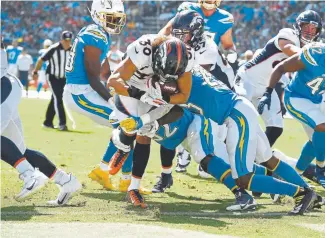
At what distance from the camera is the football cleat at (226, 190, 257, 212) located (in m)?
5.98

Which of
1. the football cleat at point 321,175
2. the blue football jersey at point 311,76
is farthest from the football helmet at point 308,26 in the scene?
the football cleat at point 321,175

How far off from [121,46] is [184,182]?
59.7ft

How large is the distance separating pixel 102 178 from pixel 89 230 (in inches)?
86.7

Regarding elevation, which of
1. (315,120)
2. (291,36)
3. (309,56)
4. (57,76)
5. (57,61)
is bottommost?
(57,76)

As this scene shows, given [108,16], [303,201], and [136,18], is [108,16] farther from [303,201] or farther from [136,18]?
[136,18]

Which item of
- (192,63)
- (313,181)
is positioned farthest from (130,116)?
(313,181)

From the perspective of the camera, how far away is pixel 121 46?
1008 inches

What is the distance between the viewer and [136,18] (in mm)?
26906

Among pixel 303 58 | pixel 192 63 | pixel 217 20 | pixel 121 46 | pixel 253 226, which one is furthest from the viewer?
pixel 121 46

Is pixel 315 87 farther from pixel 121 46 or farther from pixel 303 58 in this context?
pixel 121 46

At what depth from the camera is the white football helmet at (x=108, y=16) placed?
24.8 feet

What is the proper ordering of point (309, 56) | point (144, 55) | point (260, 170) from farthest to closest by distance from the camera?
point (309, 56) → point (260, 170) → point (144, 55)

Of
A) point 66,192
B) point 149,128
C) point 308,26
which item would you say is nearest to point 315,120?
point 308,26

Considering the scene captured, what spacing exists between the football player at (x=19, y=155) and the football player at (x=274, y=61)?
265 cm
